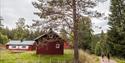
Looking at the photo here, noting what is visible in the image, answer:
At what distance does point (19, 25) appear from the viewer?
356ft

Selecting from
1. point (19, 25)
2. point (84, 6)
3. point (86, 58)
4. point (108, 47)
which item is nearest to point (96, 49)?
point (108, 47)

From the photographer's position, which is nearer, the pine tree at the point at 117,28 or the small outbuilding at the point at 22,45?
the pine tree at the point at 117,28

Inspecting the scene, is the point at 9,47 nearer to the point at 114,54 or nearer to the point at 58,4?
the point at 114,54

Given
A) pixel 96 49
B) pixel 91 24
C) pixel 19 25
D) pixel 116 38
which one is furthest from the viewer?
pixel 19 25

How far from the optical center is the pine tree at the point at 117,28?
49.7m

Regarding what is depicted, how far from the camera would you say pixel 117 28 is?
50.3 metres

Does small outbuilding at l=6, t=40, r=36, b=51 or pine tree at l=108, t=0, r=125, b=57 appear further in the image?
small outbuilding at l=6, t=40, r=36, b=51

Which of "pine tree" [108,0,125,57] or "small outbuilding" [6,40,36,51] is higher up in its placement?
"pine tree" [108,0,125,57]

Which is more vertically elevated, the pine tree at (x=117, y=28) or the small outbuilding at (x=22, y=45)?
the pine tree at (x=117, y=28)

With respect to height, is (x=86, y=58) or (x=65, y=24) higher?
(x=65, y=24)

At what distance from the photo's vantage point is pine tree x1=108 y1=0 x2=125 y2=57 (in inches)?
1957

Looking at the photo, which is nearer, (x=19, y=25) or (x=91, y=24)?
(x=91, y=24)

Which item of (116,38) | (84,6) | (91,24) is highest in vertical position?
(84,6)

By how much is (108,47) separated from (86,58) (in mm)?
12126
